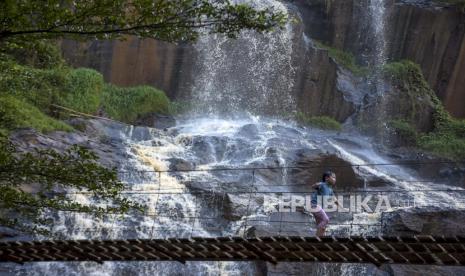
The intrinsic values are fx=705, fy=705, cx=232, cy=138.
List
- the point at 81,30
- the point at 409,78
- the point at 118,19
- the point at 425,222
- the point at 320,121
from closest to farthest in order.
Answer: the point at 118,19 < the point at 81,30 < the point at 425,222 < the point at 320,121 < the point at 409,78

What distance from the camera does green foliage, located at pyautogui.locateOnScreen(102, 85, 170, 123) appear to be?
2111 centimetres

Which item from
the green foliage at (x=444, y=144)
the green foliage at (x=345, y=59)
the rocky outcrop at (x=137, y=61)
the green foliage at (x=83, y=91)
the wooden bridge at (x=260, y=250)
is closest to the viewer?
the wooden bridge at (x=260, y=250)

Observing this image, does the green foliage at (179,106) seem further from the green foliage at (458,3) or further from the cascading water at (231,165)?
the green foliage at (458,3)

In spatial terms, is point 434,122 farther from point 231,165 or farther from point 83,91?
point 83,91

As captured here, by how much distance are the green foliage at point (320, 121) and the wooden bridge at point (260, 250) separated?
14.5 metres

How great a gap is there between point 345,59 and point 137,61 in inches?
292

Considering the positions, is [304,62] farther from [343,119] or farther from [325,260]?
[325,260]

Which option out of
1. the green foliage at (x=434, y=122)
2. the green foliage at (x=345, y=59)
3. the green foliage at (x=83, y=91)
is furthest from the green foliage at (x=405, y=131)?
the green foliage at (x=83, y=91)

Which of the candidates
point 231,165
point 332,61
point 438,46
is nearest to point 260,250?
point 231,165

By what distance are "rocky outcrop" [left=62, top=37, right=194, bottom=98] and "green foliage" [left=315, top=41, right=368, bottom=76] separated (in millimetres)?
4873

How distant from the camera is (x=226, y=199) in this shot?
1421 cm

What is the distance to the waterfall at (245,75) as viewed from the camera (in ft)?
77.8

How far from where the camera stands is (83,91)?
63.9ft

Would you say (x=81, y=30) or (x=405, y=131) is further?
(x=405, y=131)
